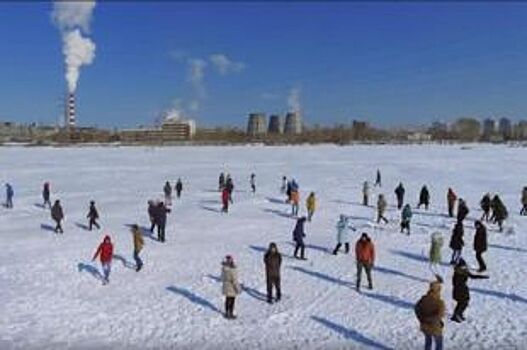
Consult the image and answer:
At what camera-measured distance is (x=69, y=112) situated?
18250 cm

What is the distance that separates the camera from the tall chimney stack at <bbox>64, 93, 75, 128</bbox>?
18075cm

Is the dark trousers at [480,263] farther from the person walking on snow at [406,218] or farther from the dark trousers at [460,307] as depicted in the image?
the person walking on snow at [406,218]

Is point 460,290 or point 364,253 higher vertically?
point 364,253

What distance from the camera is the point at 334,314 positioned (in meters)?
14.3

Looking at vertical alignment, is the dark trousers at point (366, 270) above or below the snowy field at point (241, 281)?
above

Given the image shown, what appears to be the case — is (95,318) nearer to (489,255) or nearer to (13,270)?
(13,270)

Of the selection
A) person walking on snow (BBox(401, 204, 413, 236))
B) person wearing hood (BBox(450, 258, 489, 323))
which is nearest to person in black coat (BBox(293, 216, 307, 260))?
person walking on snow (BBox(401, 204, 413, 236))

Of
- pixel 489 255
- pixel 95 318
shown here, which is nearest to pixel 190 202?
pixel 489 255

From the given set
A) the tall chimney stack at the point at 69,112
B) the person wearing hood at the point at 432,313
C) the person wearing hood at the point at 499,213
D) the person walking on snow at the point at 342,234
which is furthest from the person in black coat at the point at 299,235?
the tall chimney stack at the point at 69,112

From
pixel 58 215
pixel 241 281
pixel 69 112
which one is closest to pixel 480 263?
pixel 241 281

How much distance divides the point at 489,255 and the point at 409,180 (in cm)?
2846

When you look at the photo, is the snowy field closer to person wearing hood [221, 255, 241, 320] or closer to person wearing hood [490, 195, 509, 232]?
person wearing hood [490, 195, 509, 232]

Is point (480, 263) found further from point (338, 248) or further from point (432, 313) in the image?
point (432, 313)

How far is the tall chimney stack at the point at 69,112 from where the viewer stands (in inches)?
7116
